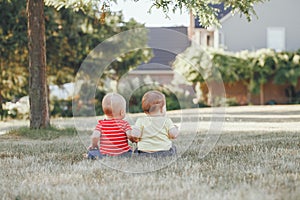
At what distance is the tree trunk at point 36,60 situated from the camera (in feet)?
39.1

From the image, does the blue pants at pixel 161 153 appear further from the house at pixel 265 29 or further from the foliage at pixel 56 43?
the house at pixel 265 29

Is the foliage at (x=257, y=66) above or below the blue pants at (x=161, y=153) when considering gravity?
above

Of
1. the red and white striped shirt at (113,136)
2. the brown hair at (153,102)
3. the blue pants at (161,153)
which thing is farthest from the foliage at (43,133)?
the brown hair at (153,102)

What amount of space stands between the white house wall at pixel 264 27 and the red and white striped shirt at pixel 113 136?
2577 centimetres

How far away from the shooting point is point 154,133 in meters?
6.74

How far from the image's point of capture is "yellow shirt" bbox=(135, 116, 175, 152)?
672 centimetres

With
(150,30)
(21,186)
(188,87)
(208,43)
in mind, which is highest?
(208,43)

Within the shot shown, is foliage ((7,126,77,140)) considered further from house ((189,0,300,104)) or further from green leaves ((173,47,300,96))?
house ((189,0,300,104))

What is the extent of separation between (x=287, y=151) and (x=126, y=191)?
338 cm

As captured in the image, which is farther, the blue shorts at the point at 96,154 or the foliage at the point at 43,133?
the foliage at the point at 43,133

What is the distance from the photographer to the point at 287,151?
25.0 feet

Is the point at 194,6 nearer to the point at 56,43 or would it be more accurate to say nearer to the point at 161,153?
the point at 161,153

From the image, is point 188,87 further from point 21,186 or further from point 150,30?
point 21,186

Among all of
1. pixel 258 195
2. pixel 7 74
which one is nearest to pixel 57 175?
pixel 258 195
